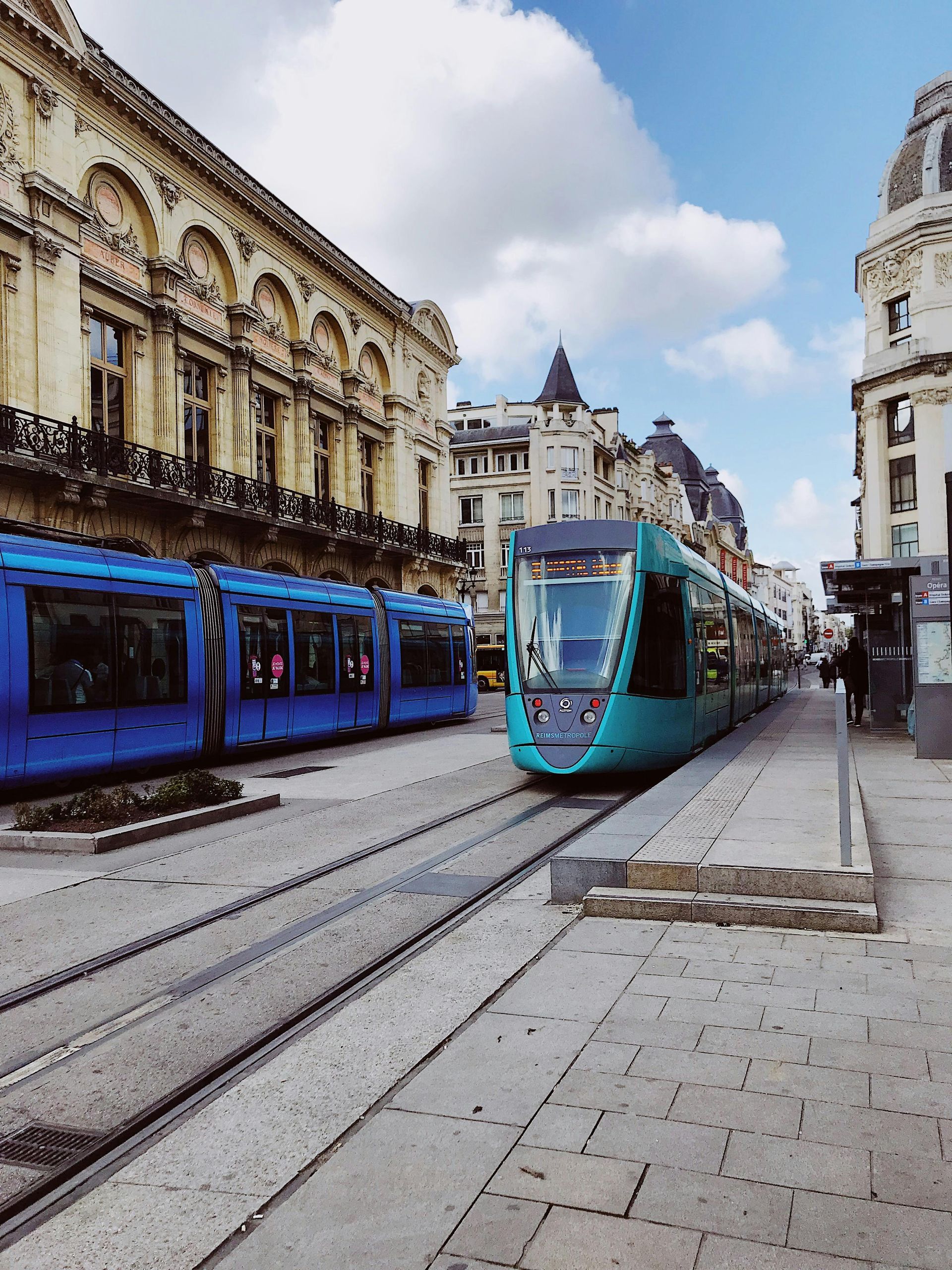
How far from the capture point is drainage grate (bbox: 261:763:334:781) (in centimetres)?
1482

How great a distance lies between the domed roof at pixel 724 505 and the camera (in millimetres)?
138500

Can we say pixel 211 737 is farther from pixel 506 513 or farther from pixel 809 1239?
pixel 506 513

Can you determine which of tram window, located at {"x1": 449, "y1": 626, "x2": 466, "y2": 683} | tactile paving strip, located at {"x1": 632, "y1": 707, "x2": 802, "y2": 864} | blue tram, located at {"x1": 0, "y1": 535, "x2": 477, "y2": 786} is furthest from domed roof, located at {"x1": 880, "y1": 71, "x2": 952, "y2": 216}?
tactile paving strip, located at {"x1": 632, "y1": 707, "x2": 802, "y2": 864}

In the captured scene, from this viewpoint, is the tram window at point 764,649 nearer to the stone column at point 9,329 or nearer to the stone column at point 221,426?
the stone column at point 221,426

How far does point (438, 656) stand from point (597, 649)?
13.2 meters

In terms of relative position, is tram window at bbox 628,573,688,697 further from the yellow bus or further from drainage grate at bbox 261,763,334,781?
the yellow bus

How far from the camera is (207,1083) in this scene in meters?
4.10

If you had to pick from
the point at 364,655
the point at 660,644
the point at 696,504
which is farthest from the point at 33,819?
the point at 696,504

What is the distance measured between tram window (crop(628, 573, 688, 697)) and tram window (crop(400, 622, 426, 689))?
33.0 ft

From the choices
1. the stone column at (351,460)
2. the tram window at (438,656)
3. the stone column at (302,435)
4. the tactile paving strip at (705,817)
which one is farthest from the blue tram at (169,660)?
the stone column at (351,460)

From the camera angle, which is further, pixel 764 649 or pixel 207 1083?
pixel 764 649

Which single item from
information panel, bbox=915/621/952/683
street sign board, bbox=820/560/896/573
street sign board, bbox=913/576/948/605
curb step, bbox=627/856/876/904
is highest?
street sign board, bbox=820/560/896/573

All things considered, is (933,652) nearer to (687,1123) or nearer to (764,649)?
(687,1123)

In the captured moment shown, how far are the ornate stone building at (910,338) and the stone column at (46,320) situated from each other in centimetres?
3480
